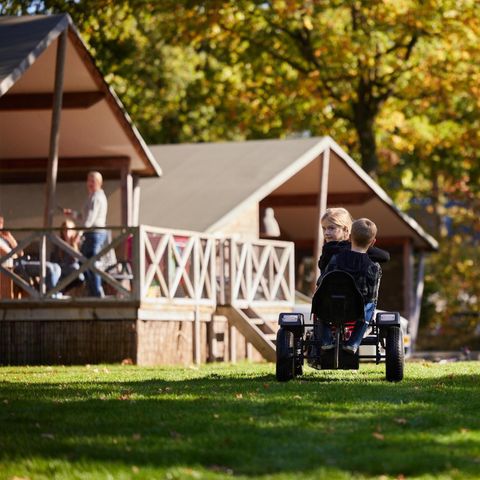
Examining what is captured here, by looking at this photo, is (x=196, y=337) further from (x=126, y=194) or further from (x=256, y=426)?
(x=256, y=426)

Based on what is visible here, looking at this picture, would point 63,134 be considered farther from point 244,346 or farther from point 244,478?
point 244,478

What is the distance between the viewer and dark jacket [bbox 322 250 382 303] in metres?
11.4

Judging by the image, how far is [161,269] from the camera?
19.3m

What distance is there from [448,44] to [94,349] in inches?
716

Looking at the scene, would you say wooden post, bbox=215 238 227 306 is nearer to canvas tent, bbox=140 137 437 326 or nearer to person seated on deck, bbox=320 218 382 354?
canvas tent, bbox=140 137 437 326

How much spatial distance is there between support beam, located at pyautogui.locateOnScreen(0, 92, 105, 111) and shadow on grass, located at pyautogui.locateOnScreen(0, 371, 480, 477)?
33.0 feet

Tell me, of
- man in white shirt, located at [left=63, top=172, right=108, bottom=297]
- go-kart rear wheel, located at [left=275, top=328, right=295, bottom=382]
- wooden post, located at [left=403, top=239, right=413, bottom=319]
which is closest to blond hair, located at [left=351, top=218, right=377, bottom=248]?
go-kart rear wheel, located at [left=275, top=328, right=295, bottom=382]

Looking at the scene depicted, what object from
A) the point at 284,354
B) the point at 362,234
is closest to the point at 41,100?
the point at 284,354

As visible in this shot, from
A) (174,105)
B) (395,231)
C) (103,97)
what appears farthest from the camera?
(174,105)

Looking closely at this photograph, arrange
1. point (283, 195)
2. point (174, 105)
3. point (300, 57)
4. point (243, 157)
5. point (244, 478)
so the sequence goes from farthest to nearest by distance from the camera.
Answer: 1. point (174, 105)
2. point (300, 57)
3. point (283, 195)
4. point (243, 157)
5. point (244, 478)

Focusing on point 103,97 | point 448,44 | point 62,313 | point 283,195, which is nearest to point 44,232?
point 62,313

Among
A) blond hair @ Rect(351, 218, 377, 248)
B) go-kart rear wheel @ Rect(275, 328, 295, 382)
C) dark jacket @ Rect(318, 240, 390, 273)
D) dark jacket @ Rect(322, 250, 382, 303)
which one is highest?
blond hair @ Rect(351, 218, 377, 248)

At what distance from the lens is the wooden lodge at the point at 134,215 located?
18.5 meters

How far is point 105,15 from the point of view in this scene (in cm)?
3022
